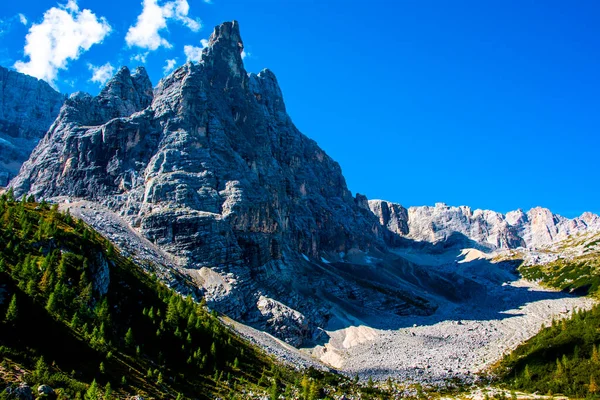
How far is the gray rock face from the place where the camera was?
Result: 426 feet

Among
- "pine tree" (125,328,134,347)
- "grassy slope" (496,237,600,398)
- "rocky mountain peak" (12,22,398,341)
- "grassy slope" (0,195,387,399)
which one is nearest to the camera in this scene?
"grassy slope" (0,195,387,399)

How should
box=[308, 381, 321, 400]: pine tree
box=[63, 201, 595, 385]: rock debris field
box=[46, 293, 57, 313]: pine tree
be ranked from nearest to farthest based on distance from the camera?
1. box=[46, 293, 57, 313]: pine tree
2. box=[308, 381, 321, 400]: pine tree
3. box=[63, 201, 595, 385]: rock debris field

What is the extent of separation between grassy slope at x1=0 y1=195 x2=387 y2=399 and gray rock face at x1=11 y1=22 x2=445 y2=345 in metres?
31.8

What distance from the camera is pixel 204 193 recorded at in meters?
147

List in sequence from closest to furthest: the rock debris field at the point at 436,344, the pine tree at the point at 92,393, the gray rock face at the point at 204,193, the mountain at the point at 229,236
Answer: the pine tree at the point at 92,393 → the rock debris field at the point at 436,344 → the mountain at the point at 229,236 → the gray rock face at the point at 204,193

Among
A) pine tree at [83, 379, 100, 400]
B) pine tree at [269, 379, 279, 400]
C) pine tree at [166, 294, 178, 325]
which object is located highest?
pine tree at [166, 294, 178, 325]

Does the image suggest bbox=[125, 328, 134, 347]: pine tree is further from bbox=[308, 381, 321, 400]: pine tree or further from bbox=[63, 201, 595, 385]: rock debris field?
bbox=[63, 201, 595, 385]: rock debris field

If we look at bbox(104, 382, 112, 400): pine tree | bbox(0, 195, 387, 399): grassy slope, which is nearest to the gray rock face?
bbox(0, 195, 387, 399): grassy slope

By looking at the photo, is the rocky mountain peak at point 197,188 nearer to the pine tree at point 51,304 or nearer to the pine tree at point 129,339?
the pine tree at point 129,339

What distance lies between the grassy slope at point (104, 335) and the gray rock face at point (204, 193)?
3177cm

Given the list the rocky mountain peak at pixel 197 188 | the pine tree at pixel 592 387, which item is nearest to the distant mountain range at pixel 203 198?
the rocky mountain peak at pixel 197 188

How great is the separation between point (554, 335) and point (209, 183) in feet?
335

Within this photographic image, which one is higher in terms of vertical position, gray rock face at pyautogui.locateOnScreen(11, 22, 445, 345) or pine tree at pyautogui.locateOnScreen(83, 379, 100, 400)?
gray rock face at pyautogui.locateOnScreen(11, 22, 445, 345)

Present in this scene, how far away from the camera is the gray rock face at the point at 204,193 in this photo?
130 metres
